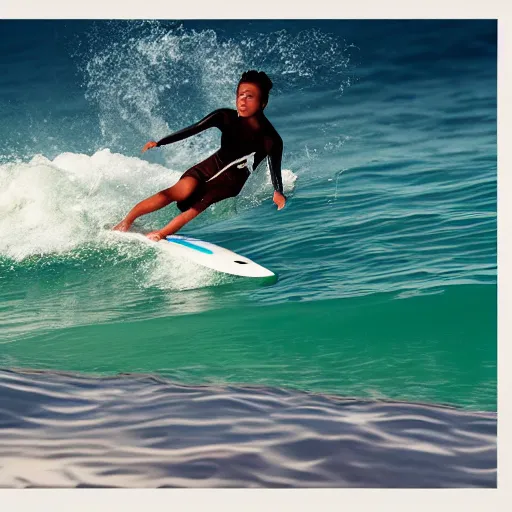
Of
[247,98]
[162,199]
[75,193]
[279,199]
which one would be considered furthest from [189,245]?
[247,98]

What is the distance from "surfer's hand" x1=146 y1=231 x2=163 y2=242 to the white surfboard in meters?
0.02

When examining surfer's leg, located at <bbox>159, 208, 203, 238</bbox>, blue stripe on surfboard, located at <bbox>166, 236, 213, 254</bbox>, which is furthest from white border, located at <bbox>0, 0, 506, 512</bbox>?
blue stripe on surfboard, located at <bbox>166, 236, 213, 254</bbox>

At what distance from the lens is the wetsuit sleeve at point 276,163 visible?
3.31m

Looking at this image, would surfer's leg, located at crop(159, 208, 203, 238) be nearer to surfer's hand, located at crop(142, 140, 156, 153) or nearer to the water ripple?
surfer's hand, located at crop(142, 140, 156, 153)

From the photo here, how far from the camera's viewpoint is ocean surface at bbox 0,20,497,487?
2969mm

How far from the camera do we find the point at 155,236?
10.8ft

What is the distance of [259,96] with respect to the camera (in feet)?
10.8

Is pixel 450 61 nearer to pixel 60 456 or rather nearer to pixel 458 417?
pixel 458 417

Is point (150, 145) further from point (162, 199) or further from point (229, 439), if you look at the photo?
point (229, 439)

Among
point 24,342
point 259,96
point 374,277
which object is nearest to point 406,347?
point 374,277

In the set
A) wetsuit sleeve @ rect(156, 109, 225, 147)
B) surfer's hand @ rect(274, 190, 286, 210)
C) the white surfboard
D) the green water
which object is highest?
wetsuit sleeve @ rect(156, 109, 225, 147)

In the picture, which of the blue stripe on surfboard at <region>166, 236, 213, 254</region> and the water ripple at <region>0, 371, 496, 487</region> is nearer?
the water ripple at <region>0, 371, 496, 487</region>

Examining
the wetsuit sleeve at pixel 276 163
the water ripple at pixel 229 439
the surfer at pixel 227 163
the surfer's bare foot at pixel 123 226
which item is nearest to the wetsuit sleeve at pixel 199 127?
the surfer at pixel 227 163

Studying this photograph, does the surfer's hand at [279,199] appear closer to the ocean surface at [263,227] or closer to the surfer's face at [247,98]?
the ocean surface at [263,227]
